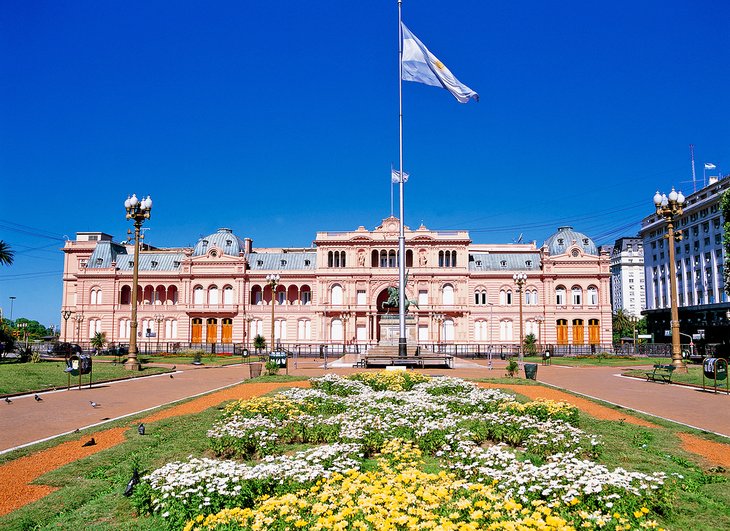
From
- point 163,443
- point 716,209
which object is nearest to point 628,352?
point 716,209

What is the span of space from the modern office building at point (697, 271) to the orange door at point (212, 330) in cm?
5953

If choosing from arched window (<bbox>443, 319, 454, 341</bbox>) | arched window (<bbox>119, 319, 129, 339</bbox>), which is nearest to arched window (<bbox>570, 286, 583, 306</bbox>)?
arched window (<bbox>443, 319, 454, 341</bbox>)

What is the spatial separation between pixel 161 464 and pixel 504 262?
6656cm

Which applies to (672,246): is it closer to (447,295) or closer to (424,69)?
(424,69)

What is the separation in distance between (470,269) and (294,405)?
58.9m

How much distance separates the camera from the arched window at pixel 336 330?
69375mm

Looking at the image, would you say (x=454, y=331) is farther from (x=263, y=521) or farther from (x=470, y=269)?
(x=263, y=521)

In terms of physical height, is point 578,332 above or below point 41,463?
above

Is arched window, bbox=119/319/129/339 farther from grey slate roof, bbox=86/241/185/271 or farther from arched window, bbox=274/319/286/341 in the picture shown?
arched window, bbox=274/319/286/341

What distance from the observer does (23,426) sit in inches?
585

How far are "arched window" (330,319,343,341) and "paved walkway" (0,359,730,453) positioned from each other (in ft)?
127

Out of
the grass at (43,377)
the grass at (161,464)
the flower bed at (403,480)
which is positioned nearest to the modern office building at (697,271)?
the grass at (161,464)

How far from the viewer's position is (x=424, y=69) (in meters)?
31.5

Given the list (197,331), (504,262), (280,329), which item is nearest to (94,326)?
(197,331)
